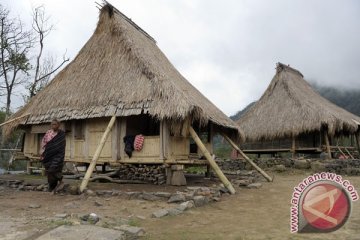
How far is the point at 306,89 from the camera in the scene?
22.6 meters

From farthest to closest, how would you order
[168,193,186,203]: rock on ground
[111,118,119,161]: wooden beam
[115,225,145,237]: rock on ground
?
[111,118,119,161]: wooden beam → [168,193,186,203]: rock on ground → [115,225,145,237]: rock on ground

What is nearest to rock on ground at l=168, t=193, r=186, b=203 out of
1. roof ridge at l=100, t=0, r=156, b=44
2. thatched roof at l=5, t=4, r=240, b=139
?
thatched roof at l=5, t=4, r=240, b=139

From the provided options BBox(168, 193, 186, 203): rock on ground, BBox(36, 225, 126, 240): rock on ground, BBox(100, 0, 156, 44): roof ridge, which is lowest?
BBox(36, 225, 126, 240): rock on ground

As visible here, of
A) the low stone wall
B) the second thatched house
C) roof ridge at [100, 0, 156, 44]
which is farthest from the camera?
the second thatched house

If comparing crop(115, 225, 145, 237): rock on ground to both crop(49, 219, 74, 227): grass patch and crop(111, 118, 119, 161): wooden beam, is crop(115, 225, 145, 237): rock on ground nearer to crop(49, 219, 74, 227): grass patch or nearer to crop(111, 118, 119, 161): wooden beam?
crop(49, 219, 74, 227): grass patch

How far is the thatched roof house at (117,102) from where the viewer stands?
1042 cm

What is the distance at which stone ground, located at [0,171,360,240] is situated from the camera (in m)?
5.61

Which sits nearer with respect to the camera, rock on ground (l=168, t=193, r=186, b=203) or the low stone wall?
rock on ground (l=168, t=193, r=186, b=203)

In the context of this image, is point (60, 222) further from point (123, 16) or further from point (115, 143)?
point (123, 16)

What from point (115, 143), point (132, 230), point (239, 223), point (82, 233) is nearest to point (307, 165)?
point (115, 143)

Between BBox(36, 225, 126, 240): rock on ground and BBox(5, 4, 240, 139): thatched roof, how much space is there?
472 cm

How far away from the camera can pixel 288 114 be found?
1939cm

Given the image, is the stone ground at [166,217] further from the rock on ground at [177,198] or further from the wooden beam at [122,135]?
the wooden beam at [122,135]

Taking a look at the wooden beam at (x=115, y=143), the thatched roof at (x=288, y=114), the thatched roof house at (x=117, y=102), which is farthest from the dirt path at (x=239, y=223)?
the thatched roof at (x=288, y=114)
